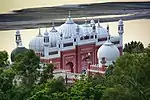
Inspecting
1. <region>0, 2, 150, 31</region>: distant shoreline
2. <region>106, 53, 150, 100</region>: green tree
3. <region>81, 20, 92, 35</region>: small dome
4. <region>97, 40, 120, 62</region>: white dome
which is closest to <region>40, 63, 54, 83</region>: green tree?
<region>106, 53, 150, 100</region>: green tree

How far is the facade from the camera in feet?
27.0

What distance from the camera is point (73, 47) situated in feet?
28.3

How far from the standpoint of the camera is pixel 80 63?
8.68 meters

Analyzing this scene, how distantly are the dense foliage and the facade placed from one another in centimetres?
247

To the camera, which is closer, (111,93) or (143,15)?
(111,93)

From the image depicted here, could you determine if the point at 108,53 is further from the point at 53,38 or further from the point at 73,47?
the point at 53,38

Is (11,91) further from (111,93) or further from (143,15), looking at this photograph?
(143,15)

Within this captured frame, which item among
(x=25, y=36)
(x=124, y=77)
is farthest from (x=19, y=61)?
(x=25, y=36)

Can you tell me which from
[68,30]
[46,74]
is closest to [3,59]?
[46,74]

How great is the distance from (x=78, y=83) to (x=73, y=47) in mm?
3879

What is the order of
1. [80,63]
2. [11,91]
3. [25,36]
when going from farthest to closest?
[25,36]
[80,63]
[11,91]

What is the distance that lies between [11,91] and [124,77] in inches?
50.0

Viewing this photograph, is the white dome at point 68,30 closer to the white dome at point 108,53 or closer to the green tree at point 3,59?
the white dome at point 108,53

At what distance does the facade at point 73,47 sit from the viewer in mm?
8242
